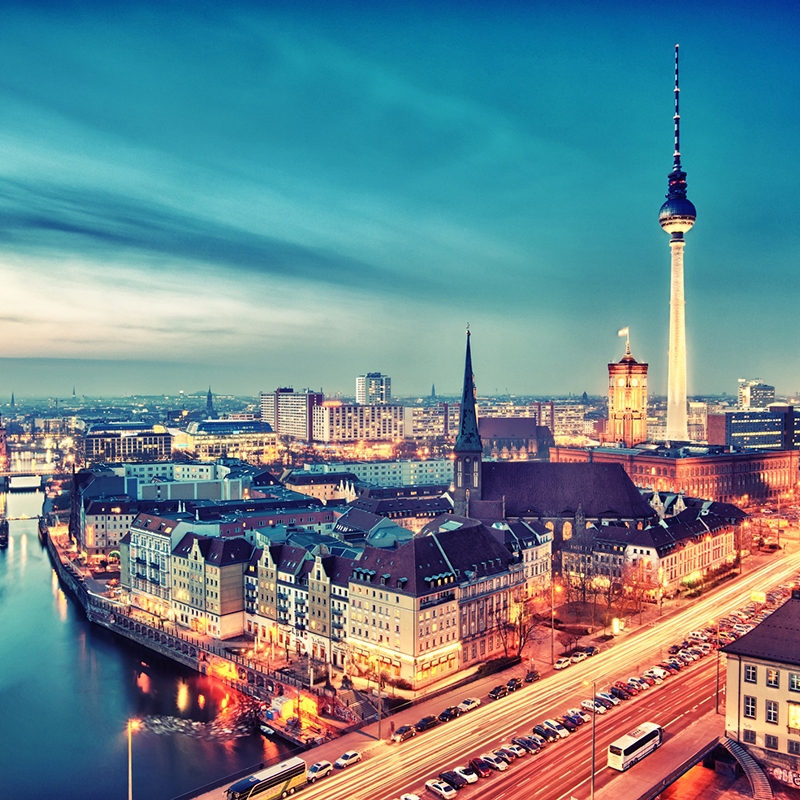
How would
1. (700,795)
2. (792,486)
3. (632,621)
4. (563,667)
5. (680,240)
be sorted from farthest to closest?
1. (680,240)
2. (792,486)
3. (632,621)
4. (563,667)
5. (700,795)

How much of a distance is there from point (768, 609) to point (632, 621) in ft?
38.2

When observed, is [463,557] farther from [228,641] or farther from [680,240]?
[680,240]

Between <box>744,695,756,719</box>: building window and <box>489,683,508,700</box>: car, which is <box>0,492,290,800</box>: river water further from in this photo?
<box>744,695,756,719</box>: building window

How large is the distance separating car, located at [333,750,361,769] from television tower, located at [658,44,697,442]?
428ft

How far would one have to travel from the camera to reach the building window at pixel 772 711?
3764cm

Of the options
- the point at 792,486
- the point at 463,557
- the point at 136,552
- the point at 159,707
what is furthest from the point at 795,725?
the point at 792,486

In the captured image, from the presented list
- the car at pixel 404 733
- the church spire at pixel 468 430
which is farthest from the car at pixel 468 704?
the church spire at pixel 468 430

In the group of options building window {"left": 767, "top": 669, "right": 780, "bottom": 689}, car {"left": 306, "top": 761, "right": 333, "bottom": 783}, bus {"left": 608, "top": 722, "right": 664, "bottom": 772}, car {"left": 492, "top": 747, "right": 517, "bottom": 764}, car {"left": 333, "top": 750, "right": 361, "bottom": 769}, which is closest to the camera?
bus {"left": 608, "top": 722, "right": 664, "bottom": 772}

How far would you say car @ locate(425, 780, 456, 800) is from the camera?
35.1 m

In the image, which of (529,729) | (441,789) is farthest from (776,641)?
(441,789)

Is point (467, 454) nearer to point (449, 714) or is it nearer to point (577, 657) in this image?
point (577, 657)

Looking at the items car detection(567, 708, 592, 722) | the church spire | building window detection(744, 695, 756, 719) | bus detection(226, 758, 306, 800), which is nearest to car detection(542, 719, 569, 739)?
car detection(567, 708, 592, 722)

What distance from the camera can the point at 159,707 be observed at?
2124 inches

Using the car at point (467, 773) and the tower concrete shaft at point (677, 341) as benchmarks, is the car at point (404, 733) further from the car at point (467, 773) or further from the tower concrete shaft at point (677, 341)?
the tower concrete shaft at point (677, 341)
